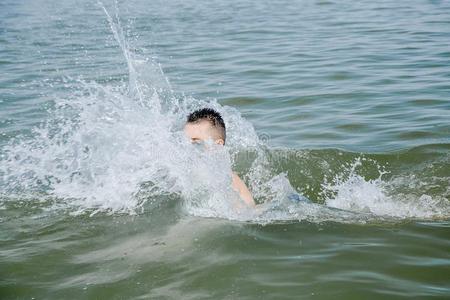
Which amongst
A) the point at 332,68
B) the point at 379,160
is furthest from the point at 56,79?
the point at 379,160

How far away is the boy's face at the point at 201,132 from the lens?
6527 mm

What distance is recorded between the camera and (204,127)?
6547 mm

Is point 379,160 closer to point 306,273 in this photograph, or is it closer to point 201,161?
point 201,161

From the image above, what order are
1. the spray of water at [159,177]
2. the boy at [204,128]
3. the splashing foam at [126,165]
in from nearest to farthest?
1. the spray of water at [159,177]
2. the splashing foam at [126,165]
3. the boy at [204,128]

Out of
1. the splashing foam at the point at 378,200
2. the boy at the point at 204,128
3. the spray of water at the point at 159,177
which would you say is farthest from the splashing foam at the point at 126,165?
the splashing foam at the point at 378,200

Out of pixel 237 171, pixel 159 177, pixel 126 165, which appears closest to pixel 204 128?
pixel 159 177

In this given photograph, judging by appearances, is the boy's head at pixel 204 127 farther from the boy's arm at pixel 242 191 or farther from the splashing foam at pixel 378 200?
the splashing foam at pixel 378 200

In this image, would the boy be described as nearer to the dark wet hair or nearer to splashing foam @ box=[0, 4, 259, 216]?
the dark wet hair

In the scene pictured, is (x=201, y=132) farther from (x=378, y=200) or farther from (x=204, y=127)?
(x=378, y=200)

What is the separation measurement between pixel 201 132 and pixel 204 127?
0.06m

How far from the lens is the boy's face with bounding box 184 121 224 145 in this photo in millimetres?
6527

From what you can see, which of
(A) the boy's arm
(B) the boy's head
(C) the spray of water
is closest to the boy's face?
(B) the boy's head

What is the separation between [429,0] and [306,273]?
18.3 m

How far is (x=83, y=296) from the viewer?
4.50m
